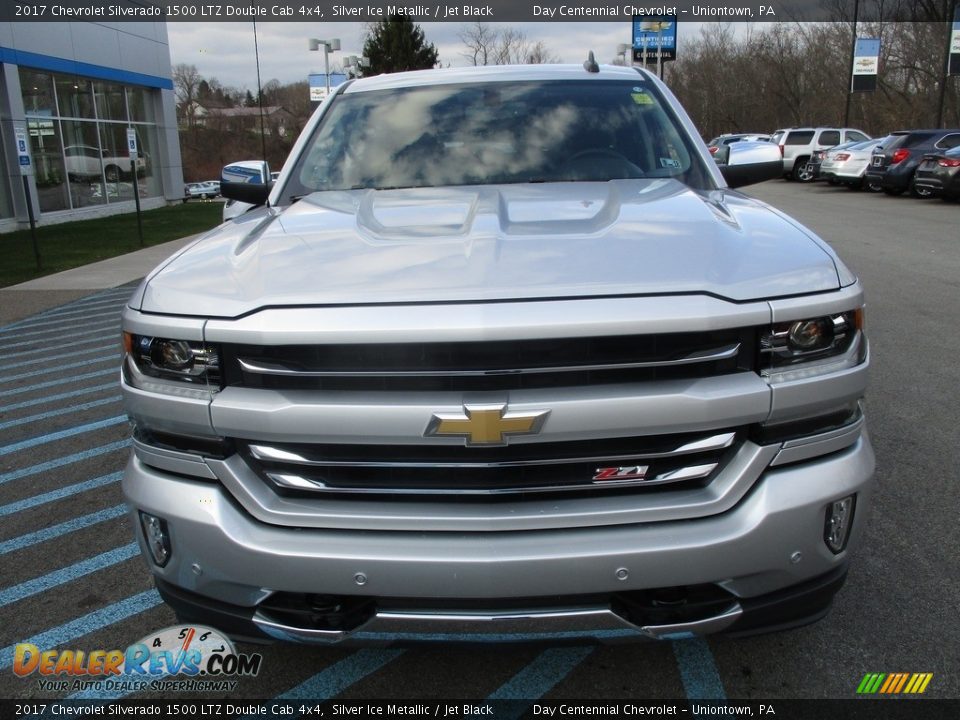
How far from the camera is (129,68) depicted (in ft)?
86.9

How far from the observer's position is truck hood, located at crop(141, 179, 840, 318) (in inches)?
76.7

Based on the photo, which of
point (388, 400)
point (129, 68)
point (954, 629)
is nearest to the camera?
point (388, 400)

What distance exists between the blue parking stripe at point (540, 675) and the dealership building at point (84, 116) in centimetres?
1568

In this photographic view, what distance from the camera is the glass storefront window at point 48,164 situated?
2122cm

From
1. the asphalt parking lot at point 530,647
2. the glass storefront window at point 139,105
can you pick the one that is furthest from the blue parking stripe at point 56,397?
the glass storefront window at point 139,105

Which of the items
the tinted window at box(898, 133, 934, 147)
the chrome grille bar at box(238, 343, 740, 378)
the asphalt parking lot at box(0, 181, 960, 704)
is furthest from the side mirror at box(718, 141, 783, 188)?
the tinted window at box(898, 133, 934, 147)

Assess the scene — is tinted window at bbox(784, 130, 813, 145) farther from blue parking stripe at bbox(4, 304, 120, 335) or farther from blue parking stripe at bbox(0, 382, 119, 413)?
blue parking stripe at bbox(0, 382, 119, 413)

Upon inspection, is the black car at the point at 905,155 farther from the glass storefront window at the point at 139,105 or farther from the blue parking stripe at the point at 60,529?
the glass storefront window at the point at 139,105

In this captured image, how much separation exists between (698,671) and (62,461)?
371 centimetres

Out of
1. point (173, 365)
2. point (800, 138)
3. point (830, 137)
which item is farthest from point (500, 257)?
point (830, 137)

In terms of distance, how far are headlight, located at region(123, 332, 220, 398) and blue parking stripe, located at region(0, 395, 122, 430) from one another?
3814mm

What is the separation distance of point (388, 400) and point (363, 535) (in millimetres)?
333

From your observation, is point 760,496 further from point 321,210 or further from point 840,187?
point 840,187

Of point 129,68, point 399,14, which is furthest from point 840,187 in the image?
point 399,14
